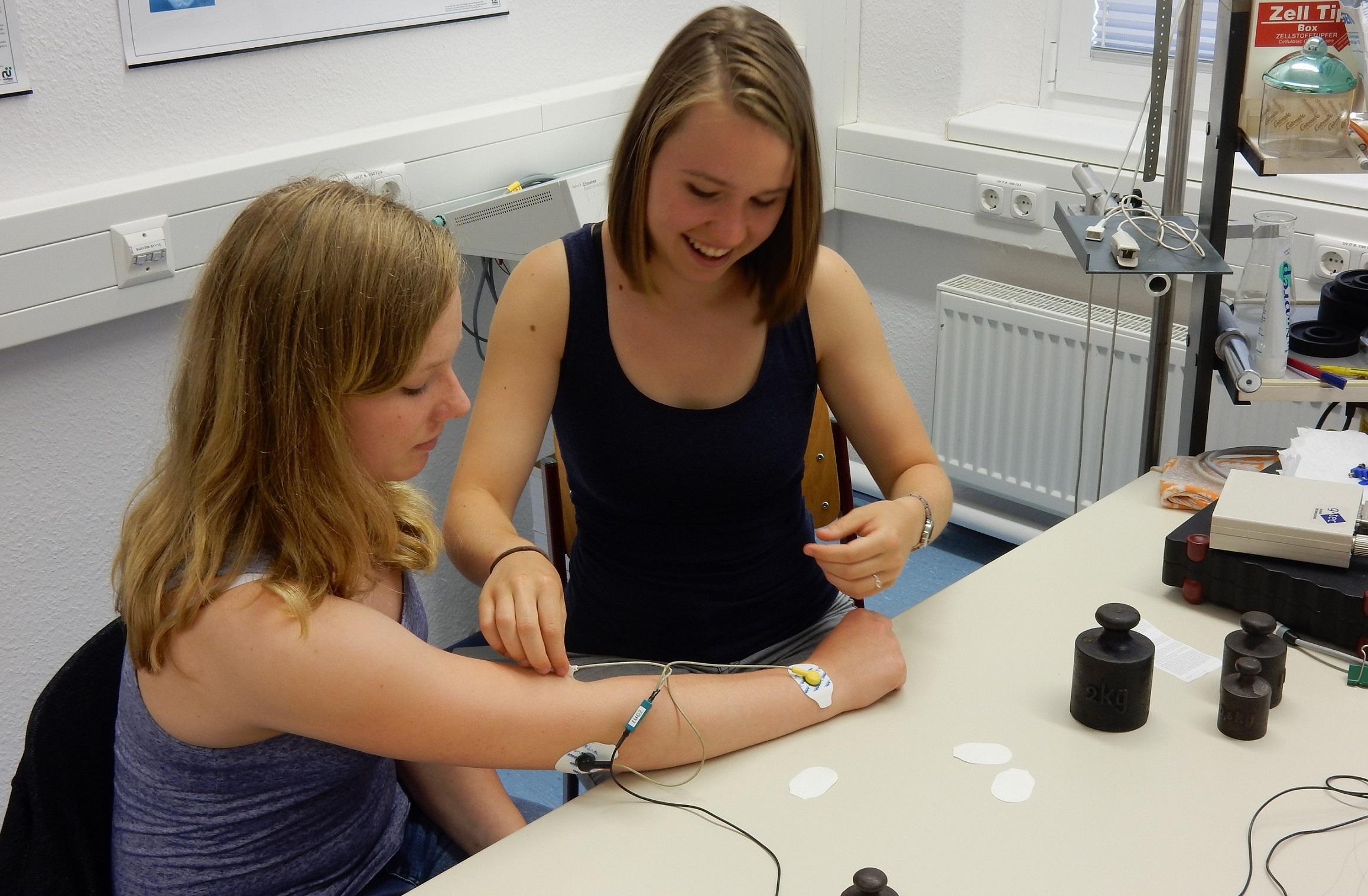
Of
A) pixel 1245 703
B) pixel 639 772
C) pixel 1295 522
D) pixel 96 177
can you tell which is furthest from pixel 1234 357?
pixel 96 177

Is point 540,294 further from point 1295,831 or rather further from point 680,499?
point 1295,831

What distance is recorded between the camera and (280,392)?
99cm

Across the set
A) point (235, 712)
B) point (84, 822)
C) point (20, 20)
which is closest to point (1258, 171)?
point (235, 712)

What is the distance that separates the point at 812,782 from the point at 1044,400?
1850 millimetres

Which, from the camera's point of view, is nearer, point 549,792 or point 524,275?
point 524,275

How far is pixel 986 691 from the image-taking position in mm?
1209

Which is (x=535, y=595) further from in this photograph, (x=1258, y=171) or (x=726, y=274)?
(x=1258, y=171)

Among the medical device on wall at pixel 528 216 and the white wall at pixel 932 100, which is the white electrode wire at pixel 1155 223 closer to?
the medical device on wall at pixel 528 216

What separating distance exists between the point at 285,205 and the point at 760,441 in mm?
637

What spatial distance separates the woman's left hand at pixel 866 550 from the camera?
1223 millimetres

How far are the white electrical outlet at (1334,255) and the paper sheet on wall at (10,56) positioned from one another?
2146mm

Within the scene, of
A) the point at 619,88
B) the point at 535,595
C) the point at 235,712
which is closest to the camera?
the point at 235,712

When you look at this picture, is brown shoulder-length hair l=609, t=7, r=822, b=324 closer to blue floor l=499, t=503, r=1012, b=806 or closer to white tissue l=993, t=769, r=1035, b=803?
white tissue l=993, t=769, r=1035, b=803

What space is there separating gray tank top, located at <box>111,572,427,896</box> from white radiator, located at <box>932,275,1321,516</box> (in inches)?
70.6
